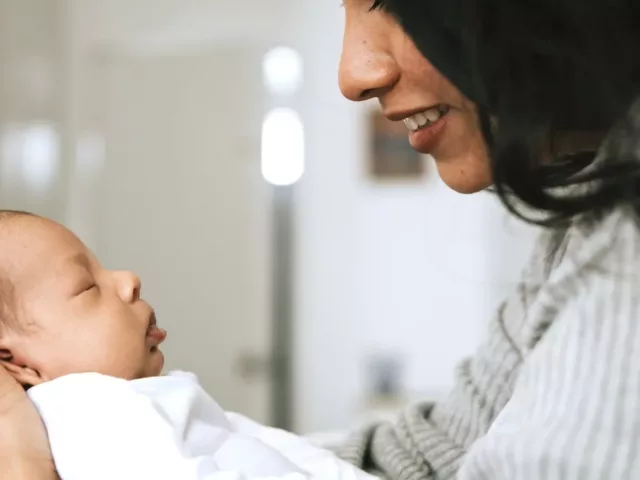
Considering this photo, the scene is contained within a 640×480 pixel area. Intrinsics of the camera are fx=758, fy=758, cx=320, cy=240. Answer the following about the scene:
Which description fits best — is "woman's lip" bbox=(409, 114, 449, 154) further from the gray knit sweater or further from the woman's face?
the gray knit sweater

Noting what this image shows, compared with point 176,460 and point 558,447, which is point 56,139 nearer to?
point 176,460

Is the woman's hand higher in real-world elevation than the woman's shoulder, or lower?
lower

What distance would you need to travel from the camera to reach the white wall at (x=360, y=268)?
2818mm

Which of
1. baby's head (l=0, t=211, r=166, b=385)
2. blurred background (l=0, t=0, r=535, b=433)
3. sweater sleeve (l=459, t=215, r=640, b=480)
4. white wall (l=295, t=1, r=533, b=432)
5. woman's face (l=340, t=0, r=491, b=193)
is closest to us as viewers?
sweater sleeve (l=459, t=215, r=640, b=480)

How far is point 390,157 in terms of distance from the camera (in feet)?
9.59

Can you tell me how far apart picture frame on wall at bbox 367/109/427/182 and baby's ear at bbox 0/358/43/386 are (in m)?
2.24

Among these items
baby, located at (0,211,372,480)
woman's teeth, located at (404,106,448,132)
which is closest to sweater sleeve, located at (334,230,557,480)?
baby, located at (0,211,372,480)

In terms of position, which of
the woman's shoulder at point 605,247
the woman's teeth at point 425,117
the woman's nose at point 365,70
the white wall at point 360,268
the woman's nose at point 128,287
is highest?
the woman's nose at point 365,70

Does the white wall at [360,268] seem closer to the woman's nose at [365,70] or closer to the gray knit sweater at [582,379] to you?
the woman's nose at [365,70]

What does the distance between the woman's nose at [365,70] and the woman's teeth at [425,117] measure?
0.04 meters

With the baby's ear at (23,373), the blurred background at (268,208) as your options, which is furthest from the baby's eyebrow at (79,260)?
the blurred background at (268,208)

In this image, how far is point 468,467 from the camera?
1.69 ft

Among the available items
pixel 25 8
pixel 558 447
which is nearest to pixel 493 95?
pixel 558 447

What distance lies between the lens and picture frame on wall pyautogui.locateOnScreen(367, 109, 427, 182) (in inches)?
114
